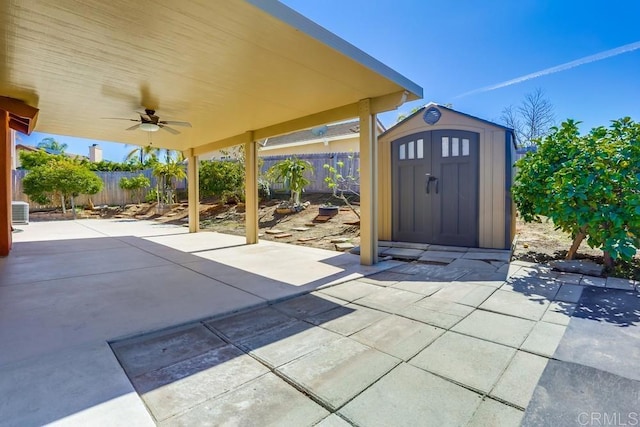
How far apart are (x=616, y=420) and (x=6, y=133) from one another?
27.8ft

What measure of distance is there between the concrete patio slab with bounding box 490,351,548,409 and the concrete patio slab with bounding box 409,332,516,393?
35 mm

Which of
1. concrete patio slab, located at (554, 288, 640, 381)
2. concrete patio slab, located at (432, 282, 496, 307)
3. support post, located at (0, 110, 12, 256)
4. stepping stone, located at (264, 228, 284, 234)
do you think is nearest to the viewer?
concrete patio slab, located at (554, 288, 640, 381)

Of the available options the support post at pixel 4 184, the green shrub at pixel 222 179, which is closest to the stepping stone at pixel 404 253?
the support post at pixel 4 184

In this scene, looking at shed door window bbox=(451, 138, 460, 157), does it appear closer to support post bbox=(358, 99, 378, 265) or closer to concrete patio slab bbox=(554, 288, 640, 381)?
support post bbox=(358, 99, 378, 265)

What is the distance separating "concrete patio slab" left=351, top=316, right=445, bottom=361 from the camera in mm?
2281

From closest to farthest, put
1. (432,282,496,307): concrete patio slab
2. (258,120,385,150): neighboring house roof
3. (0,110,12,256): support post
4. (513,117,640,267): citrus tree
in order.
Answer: (432,282,496,307): concrete patio slab < (513,117,640,267): citrus tree < (0,110,12,256): support post < (258,120,385,150): neighboring house roof

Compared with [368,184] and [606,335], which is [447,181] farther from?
[606,335]

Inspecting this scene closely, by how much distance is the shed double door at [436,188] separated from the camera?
5.57m

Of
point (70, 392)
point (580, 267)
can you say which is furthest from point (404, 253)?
point (70, 392)

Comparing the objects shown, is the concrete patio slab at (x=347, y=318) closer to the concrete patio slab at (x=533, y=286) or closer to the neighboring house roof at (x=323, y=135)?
the concrete patio slab at (x=533, y=286)

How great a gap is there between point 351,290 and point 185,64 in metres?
3.26

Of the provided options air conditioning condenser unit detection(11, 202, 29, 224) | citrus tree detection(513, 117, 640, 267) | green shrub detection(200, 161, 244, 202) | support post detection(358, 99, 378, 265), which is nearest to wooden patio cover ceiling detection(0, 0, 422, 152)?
support post detection(358, 99, 378, 265)

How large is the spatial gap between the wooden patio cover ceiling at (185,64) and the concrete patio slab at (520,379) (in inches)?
120

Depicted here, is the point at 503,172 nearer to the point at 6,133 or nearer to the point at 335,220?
the point at 335,220
